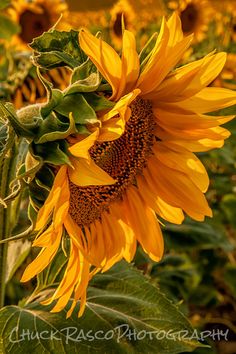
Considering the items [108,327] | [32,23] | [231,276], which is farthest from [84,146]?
[32,23]

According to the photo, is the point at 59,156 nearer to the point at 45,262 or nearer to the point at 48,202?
the point at 48,202

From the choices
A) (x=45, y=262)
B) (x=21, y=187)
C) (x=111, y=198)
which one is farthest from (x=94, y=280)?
(x=21, y=187)

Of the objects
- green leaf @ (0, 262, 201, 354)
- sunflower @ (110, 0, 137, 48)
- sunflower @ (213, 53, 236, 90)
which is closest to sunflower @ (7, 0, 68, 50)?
sunflower @ (110, 0, 137, 48)

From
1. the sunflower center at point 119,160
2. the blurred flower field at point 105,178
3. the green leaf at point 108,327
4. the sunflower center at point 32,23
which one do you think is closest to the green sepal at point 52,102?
the blurred flower field at point 105,178

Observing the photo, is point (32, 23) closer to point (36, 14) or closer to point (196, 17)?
point (36, 14)

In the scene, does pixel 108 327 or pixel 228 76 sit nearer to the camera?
pixel 108 327

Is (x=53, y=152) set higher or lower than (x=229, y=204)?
higher

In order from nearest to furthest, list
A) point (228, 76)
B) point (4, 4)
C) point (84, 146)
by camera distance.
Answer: point (84, 146)
point (4, 4)
point (228, 76)
